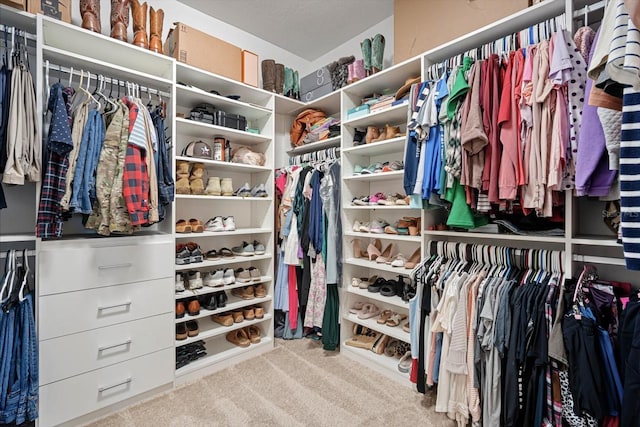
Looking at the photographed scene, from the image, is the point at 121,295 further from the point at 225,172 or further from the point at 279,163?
the point at 279,163

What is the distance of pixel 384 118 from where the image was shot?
218cm

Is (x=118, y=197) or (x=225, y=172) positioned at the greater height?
(x=225, y=172)

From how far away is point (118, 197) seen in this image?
154cm

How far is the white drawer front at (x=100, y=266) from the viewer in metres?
1.46

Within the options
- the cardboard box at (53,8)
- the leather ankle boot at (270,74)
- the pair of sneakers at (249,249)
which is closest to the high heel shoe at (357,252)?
the pair of sneakers at (249,249)

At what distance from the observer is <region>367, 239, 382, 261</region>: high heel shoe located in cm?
223

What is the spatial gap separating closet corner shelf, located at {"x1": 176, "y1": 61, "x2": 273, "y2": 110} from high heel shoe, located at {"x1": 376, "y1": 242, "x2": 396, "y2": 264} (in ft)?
5.05

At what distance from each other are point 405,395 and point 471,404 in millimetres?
469

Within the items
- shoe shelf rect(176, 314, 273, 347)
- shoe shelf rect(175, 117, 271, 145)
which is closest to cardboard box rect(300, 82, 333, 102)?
shoe shelf rect(175, 117, 271, 145)

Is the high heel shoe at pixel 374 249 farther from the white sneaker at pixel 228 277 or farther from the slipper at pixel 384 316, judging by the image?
the white sneaker at pixel 228 277

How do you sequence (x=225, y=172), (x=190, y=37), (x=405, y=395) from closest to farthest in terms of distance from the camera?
1. (x=405, y=395)
2. (x=190, y=37)
3. (x=225, y=172)

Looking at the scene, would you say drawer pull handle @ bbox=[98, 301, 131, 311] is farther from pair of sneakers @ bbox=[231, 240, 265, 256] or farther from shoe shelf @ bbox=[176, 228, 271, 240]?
pair of sneakers @ bbox=[231, 240, 265, 256]

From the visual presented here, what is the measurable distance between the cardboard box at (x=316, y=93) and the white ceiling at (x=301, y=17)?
52 cm

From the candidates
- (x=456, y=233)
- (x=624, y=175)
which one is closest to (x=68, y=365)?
(x=456, y=233)
